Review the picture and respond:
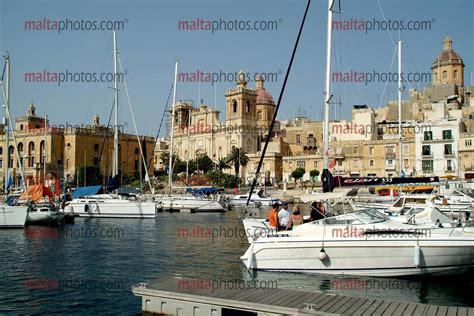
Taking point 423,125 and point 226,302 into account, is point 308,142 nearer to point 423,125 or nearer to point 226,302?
point 423,125

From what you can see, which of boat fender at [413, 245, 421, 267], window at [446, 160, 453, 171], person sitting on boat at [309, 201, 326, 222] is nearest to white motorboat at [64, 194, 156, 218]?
person sitting on boat at [309, 201, 326, 222]

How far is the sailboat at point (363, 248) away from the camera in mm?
14898

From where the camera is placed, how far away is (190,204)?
46.5 meters

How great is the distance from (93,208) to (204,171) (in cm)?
4593

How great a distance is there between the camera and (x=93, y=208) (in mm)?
40031

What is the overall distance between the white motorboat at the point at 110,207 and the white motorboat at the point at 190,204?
6388 mm

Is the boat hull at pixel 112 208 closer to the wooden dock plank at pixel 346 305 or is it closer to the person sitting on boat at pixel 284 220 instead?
the person sitting on boat at pixel 284 220

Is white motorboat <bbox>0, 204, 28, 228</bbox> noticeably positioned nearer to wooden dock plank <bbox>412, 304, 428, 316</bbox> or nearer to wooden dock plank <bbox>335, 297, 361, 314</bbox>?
wooden dock plank <bbox>335, 297, 361, 314</bbox>

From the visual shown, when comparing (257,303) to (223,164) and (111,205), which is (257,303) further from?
(223,164)

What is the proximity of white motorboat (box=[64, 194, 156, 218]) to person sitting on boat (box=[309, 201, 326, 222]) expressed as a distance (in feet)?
75.5

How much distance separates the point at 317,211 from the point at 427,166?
44.5 meters

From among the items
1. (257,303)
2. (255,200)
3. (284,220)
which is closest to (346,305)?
(257,303)

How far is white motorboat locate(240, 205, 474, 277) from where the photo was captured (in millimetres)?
14898

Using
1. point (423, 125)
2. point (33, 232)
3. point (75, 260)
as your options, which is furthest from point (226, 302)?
point (423, 125)
